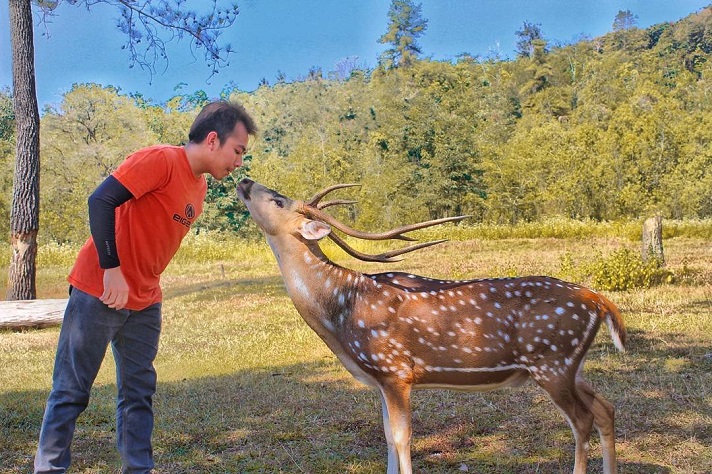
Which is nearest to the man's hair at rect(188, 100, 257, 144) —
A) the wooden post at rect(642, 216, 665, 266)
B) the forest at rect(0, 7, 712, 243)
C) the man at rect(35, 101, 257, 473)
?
the man at rect(35, 101, 257, 473)

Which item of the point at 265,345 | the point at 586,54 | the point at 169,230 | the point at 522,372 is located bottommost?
the point at 265,345

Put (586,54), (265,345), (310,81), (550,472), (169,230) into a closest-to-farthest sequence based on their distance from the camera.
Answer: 1. (169,230)
2. (550,472)
3. (265,345)
4. (310,81)
5. (586,54)

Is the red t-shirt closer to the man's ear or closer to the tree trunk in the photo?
the man's ear

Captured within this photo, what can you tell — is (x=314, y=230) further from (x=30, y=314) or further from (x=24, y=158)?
(x=24, y=158)

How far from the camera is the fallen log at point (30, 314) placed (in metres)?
10.3

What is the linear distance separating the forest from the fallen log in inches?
531

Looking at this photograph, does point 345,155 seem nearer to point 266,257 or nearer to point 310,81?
point 266,257

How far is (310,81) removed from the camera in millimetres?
45406

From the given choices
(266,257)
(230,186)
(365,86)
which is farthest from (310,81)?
(266,257)

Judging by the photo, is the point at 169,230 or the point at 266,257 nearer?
the point at 169,230

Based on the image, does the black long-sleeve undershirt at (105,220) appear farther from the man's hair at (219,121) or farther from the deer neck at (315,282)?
the deer neck at (315,282)

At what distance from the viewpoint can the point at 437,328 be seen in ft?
12.4

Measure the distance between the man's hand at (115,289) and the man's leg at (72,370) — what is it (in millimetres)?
109

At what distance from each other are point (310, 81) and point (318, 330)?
140 ft
